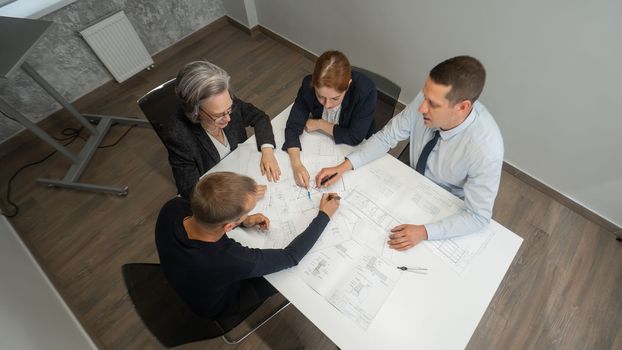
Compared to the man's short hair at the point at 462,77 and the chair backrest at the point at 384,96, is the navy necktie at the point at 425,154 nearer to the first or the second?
the man's short hair at the point at 462,77

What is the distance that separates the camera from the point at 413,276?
1.18 meters

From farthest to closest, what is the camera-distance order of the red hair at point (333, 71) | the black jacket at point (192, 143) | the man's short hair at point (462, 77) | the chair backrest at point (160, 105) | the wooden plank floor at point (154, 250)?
the wooden plank floor at point (154, 250), the chair backrest at point (160, 105), the black jacket at point (192, 143), the red hair at point (333, 71), the man's short hair at point (462, 77)

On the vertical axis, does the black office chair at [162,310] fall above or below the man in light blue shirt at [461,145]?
below

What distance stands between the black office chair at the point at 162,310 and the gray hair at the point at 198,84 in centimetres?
73

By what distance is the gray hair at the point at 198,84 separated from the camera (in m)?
1.38

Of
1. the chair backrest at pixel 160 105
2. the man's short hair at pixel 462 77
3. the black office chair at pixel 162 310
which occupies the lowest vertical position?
the black office chair at pixel 162 310

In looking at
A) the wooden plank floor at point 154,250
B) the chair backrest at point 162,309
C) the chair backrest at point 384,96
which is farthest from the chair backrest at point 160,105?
the chair backrest at point 384,96

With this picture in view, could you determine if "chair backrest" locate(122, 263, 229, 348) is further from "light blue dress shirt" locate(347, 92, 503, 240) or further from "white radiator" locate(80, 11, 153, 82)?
"white radiator" locate(80, 11, 153, 82)

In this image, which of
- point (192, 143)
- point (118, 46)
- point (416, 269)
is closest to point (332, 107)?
point (192, 143)

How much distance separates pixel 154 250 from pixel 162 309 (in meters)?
1.19

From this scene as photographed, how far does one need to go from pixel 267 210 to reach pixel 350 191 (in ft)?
1.29

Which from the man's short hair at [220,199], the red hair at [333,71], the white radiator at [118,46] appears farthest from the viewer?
the white radiator at [118,46]

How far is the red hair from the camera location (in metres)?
1.41

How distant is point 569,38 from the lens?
1.69 m
